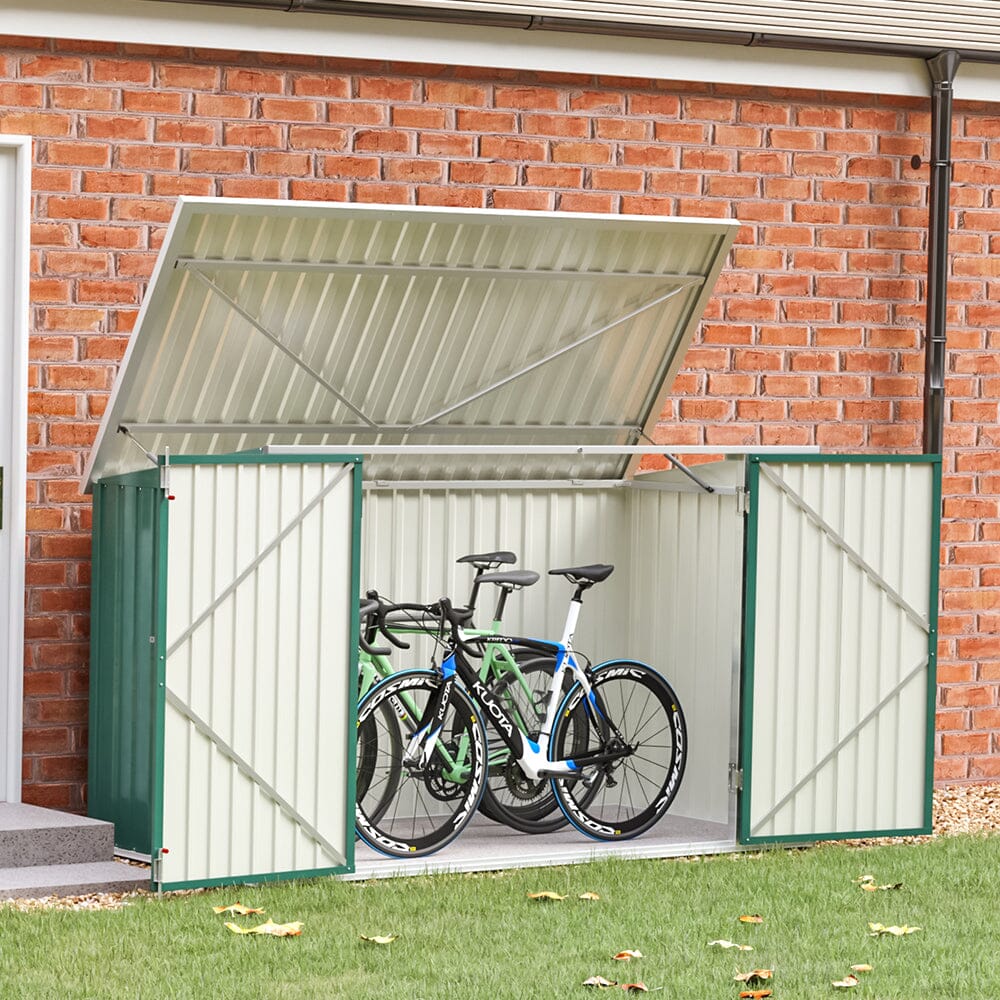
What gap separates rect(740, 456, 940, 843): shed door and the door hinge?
1.6 inches

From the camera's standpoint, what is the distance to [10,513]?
830cm

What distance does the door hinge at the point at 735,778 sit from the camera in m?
8.22

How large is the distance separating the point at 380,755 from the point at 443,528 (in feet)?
4.25

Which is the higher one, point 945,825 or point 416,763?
point 416,763

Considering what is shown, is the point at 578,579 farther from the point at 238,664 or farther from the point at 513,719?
the point at 238,664

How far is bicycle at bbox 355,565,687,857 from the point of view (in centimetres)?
792

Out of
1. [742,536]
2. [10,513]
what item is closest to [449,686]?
[742,536]

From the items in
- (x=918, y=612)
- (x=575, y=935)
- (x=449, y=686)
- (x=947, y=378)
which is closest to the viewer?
(x=575, y=935)

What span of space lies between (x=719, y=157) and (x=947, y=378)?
5.45ft

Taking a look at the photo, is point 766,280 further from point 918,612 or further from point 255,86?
point 255,86

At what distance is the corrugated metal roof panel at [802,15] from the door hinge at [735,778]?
11.5 feet

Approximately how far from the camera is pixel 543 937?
22.0 ft

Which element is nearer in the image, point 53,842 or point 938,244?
point 53,842

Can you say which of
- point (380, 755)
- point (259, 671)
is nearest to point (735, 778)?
point (380, 755)
